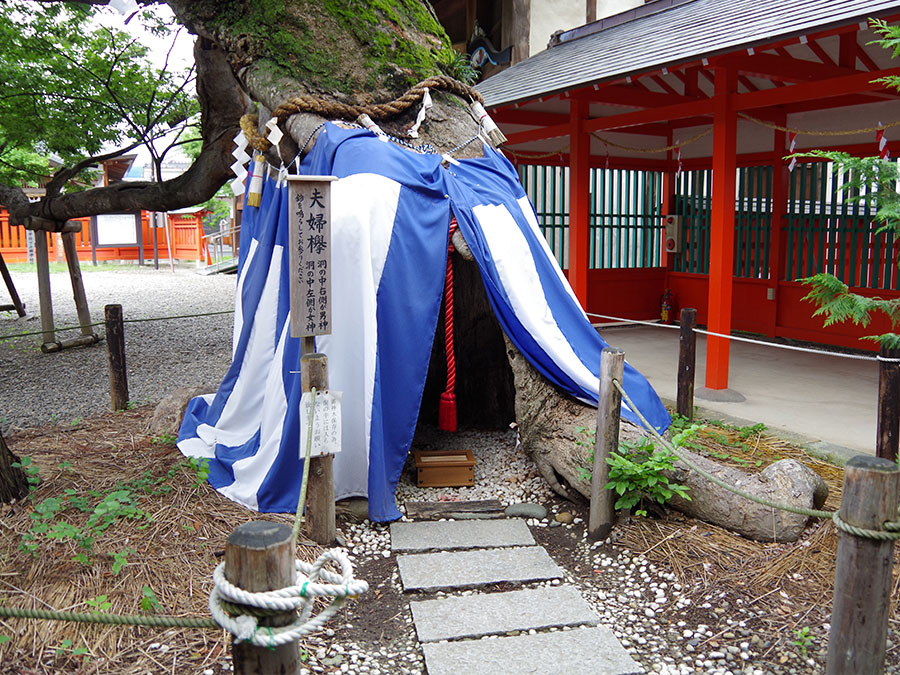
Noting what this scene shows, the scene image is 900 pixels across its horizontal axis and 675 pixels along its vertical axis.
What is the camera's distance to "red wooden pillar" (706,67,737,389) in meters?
6.65

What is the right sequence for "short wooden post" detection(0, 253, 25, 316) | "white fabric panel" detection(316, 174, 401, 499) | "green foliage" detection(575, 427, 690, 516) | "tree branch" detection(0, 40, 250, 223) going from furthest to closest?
"short wooden post" detection(0, 253, 25, 316), "tree branch" detection(0, 40, 250, 223), "white fabric panel" detection(316, 174, 401, 499), "green foliage" detection(575, 427, 690, 516)

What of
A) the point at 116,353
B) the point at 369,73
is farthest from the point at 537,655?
the point at 116,353

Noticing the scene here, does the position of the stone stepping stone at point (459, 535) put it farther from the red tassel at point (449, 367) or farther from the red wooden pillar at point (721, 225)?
the red wooden pillar at point (721, 225)

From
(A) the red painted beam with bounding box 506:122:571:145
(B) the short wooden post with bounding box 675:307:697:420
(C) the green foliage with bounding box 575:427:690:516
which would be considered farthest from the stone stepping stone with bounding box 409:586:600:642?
(A) the red painted beam with bounding box 506:122:571:145

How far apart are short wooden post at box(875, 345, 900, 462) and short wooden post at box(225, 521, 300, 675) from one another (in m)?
3.52

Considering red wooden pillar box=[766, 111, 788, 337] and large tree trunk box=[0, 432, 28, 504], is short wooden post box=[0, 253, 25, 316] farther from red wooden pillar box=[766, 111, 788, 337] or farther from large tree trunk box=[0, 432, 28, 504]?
red wooden pillar box=[766, 111, 788, 337]

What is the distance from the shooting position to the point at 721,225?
676 centimetres

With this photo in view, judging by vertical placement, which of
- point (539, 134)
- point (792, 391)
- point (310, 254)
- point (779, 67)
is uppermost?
point (779, 67)

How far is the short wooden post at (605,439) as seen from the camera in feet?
13.6

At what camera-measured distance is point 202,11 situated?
652cm

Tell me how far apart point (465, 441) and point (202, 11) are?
4376mm

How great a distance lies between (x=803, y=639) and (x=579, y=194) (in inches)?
249

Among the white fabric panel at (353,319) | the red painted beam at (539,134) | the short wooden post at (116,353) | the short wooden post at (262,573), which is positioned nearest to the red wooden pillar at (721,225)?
the red painted beam at (539,134)

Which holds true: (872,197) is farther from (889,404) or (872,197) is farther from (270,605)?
(270,605)
